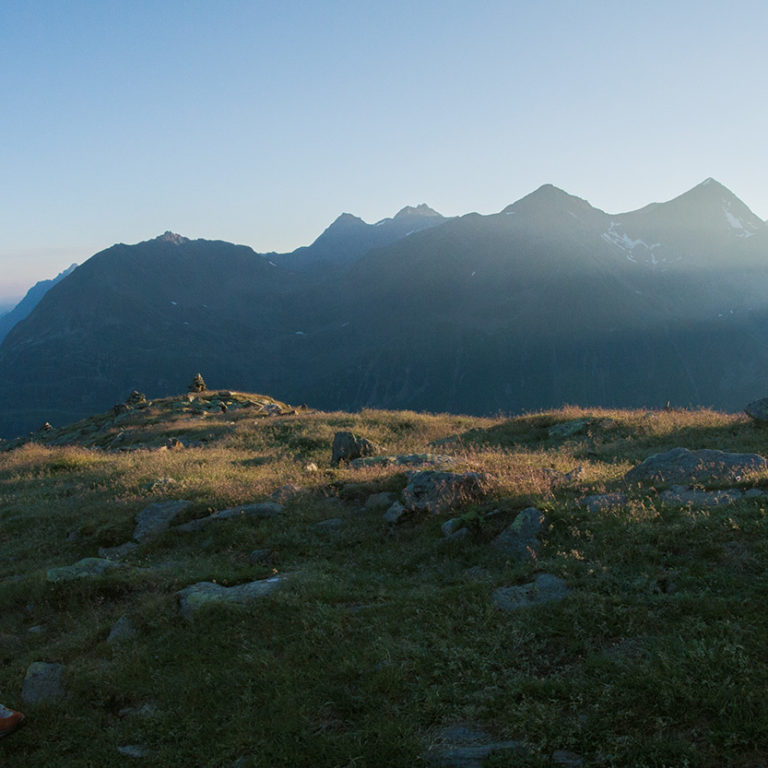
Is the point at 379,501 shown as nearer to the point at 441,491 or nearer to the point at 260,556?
the point at 441,491

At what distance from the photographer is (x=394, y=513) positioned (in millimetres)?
10102

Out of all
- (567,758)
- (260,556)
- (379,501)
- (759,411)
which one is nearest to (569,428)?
(759,411)

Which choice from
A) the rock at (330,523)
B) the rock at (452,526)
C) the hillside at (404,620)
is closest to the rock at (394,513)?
the hillside at (404,620)

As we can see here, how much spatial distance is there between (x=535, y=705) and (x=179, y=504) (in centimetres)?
915

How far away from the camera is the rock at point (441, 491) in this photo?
9.93 meters

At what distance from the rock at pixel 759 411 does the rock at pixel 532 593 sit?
1304cm

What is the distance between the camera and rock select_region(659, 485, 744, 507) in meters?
8.33

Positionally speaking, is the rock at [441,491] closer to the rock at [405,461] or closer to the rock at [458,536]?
the rock at [458,536]

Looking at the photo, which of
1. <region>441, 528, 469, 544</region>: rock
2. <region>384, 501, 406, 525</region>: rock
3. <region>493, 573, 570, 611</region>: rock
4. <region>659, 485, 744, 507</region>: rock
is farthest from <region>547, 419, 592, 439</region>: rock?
<region>493, 573, 570, 611</region>: rock

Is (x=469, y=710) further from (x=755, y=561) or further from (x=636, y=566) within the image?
(x=755, y=561)

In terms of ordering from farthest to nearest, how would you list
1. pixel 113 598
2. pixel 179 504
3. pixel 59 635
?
pixel 179 504 < pixel 113 598 < pixel 59 635

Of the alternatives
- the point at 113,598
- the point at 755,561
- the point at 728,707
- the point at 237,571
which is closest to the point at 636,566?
the point at 755,561

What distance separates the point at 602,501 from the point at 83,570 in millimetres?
9137

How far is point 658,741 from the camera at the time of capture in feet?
Result: 14.1
